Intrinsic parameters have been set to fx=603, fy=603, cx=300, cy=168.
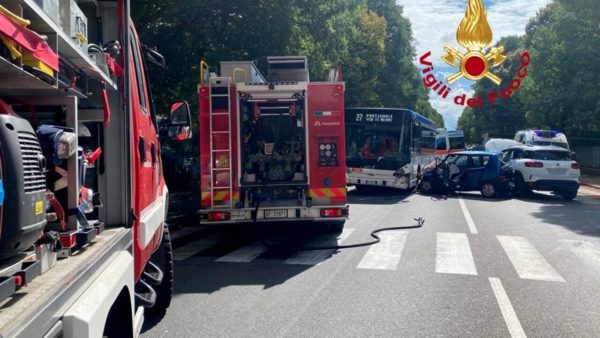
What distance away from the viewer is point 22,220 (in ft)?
7.25

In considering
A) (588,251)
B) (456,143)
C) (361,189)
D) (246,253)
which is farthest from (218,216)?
(456,143)

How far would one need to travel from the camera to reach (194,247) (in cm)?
1048

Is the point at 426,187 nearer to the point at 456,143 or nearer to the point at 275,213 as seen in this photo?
the point at 275,213

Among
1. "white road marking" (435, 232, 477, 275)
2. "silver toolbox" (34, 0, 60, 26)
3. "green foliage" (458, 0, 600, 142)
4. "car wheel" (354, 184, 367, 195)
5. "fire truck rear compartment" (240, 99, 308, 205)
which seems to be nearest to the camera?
"silver toolbox" (34, 0, 60, 26)

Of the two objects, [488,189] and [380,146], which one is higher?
[380,146]

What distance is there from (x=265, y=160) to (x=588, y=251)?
227 inches

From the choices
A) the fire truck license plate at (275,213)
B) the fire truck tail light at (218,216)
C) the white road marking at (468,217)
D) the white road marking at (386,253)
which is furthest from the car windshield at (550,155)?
the fire truck tail light at (218,216)

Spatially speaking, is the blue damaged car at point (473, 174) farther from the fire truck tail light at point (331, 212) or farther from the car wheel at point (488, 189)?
the fire truck tail light at point (331, 212)

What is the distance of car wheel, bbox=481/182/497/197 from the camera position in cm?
2047

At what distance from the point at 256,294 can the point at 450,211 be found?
10.1m

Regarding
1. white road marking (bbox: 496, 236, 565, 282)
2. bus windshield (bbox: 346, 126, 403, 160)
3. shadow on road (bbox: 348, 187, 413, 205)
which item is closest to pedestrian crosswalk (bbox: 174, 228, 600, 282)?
white road marking (bbox: 496, 236, 565, 282)

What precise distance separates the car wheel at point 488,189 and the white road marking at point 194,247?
11798 millimetres

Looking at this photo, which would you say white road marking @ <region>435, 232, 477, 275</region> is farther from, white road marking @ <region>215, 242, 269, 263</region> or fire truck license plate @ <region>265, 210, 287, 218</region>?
white road marking @ <region>215, 242, 269, 263</region>

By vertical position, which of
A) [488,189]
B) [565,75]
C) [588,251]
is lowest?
[588,251]
